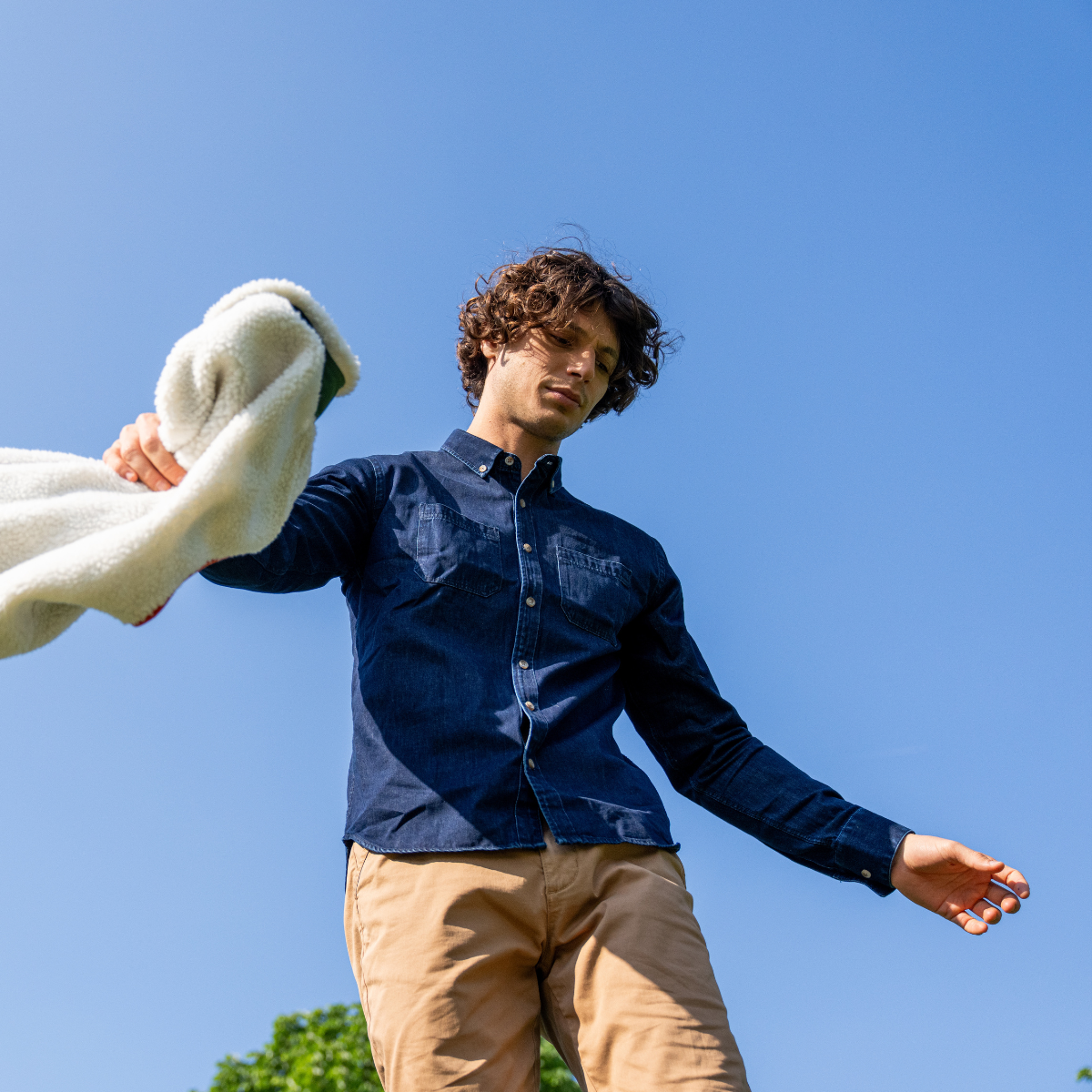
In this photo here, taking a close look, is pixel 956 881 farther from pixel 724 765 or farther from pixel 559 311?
pixel 559 311

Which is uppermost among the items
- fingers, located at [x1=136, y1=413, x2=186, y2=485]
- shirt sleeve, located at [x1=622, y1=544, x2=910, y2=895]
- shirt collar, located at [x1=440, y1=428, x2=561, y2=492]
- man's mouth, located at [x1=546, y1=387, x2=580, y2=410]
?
man's mouth, located at [x1=546, y1=387, x2=580, y2=410]

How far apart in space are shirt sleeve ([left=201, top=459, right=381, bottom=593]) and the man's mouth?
0.60 m

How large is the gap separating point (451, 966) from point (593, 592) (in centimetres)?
104

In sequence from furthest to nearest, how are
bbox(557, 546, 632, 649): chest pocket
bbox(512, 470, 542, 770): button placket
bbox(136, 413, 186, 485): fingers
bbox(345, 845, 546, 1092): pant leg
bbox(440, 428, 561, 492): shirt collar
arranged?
bbox(440, 428, 561, 492): shirt collar, bbox(557, 546, 632, 649): chest pocket, bbox(512, 470, 542, 770): button placket, bbox(345, 845, 546, 1092): pant leg, bbox(136, 413, 186, 485): fingers

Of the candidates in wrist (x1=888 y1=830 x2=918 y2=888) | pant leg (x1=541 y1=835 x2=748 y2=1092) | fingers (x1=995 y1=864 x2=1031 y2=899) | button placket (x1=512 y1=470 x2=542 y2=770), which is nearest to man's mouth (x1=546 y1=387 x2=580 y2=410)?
button placket (x1=512 y1=470 x2=542 y2=770)

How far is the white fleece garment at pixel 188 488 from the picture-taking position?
171 centimetres

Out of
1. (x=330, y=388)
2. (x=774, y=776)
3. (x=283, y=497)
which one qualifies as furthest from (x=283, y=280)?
(x=774, y=776)

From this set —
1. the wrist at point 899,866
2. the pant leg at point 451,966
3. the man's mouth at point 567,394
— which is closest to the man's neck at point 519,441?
the man's mouth at point 567,394

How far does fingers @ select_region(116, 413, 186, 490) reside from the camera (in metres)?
1.95

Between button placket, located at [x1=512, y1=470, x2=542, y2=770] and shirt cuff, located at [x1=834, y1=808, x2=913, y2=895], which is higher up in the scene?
button placket, located at [x1=512, y1=470, x2=542, y2=770]

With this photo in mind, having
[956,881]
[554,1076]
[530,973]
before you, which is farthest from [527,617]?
[554,1076]

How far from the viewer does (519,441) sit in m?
3.16

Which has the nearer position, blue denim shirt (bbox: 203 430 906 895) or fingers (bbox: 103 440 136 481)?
fingers (bbox: 103 440 136 481)

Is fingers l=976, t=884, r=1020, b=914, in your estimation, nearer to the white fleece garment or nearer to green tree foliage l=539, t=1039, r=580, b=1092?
the white fleece garment
